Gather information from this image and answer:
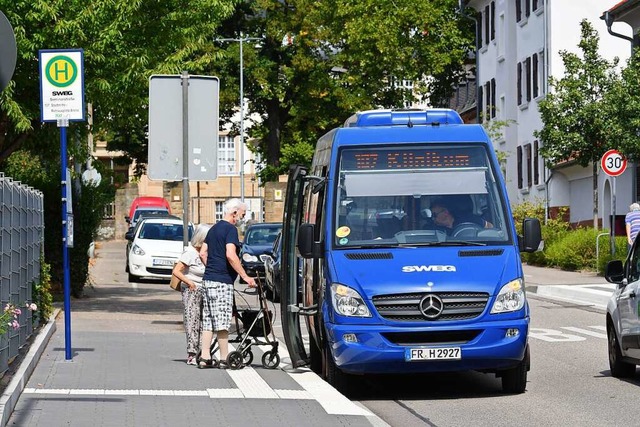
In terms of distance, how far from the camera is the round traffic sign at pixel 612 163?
32375 mm

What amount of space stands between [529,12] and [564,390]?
46503 mm

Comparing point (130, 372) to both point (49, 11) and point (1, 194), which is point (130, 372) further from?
point (49, 11)

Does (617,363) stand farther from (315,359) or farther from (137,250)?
(137,250)

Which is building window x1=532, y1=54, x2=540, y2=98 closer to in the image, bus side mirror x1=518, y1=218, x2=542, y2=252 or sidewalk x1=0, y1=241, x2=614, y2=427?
sidewalk x1=0, y1=241, x2=614, y2=427

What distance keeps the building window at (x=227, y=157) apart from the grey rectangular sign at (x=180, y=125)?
262 ft

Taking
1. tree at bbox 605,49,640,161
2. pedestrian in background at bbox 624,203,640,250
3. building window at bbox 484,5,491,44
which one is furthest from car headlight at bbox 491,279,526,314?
building window at bbox 484,5,491,44

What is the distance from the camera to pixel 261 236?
120 ft

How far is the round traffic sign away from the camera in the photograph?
32.4m

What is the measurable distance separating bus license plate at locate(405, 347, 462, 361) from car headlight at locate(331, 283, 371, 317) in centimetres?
51

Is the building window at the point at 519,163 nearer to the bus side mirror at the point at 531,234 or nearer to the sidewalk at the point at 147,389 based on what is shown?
the sidewalk at the point at 147,389

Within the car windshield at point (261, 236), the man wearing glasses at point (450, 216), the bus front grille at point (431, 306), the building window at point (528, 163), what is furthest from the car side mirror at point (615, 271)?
the building window at point (528, 163)

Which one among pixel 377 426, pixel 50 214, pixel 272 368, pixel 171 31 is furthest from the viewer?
pixel 50 214

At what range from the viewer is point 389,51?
5838cm

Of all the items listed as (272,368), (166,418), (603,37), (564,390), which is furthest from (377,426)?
(603,37)
